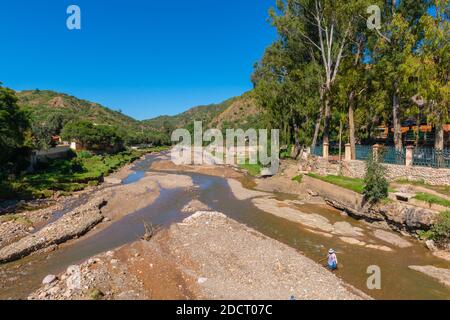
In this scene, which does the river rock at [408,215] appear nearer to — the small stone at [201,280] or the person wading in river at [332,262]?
the person wading in river at [332,262]

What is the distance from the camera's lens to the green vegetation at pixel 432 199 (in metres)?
18.8

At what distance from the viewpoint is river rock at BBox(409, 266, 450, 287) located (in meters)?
14.4

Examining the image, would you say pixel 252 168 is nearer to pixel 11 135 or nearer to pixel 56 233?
pixel 11 135

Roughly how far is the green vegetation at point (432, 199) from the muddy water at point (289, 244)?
2.99 m

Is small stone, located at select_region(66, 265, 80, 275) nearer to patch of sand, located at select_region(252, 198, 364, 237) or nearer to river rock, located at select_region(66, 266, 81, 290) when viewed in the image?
river rock, located at select_region(66, 266, 81, 290)

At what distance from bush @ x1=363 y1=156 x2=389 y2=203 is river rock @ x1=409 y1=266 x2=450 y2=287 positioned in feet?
26.3

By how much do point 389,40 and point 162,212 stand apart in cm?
2715

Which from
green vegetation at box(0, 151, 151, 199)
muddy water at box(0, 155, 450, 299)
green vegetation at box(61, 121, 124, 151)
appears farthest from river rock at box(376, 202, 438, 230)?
green vegetation at box(61, 121, 124, 151)

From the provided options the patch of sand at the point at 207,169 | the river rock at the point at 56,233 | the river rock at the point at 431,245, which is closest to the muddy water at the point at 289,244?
the river rock at the point at 431,245

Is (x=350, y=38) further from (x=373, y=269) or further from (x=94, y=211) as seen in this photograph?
(x=94, y=211)

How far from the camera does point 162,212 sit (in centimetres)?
2903

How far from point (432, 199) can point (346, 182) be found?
1027 centimetres
